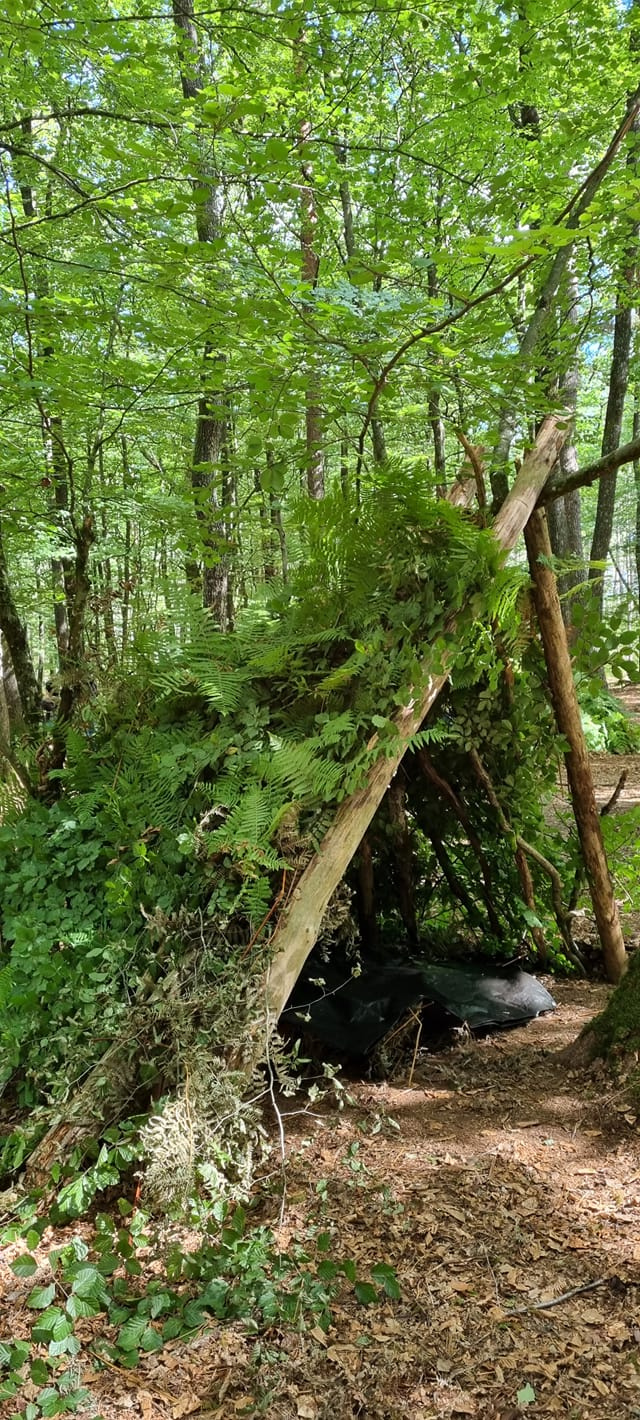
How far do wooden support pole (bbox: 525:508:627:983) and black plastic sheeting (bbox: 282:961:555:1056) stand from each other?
59 cm

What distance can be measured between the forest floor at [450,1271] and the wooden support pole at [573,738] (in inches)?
52.7

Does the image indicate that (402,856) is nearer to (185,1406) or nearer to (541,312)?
(185,1406)

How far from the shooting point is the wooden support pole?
3943 mm

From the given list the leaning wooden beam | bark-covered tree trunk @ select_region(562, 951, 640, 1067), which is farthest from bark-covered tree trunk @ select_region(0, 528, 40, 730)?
bark-covered tree trunk @ select_region(562, 951, 640, 1067)

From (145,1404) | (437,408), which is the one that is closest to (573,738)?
(437,408)

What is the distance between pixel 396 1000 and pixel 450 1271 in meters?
1.43

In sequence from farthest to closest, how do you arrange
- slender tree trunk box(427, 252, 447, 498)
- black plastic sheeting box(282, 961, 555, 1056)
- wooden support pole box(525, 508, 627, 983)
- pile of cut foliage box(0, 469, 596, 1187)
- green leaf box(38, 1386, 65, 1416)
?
wooden support pole box(525, 508, 627, 983) < slender tree trunk box(427, 252, 447, 498) < black plastic sheeting box(282, 961, 555, 1056) < pile of cut foliage box(0, 469, 596, 1187) < green leaf box(38, 1386, 65, 1416)

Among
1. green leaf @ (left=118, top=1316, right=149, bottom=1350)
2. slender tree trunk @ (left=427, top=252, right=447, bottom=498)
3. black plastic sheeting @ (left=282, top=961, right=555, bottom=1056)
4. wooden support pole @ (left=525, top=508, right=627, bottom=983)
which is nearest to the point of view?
green leaf @ (left=118, top=1316, right=149, bottom=1350)

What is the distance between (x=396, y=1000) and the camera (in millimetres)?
3535

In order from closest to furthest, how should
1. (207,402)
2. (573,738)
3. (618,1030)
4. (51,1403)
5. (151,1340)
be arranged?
(51,1403) < (151,1340) < (618,1030) < (573,738) < (207,402)

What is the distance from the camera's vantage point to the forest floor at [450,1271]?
5.75ft

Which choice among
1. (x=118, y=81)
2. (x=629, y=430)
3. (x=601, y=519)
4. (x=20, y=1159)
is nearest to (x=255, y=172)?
(x=118, y=81)

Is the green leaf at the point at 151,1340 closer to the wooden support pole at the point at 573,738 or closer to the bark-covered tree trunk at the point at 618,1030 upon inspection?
the bark-covered tree trunk at the point at 618,1030

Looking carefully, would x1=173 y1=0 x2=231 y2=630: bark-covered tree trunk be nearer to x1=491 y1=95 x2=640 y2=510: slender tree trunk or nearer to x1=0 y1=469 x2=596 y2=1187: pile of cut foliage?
x1=0 y1=469 x2=596 y2=1187: pile of cut foliage
